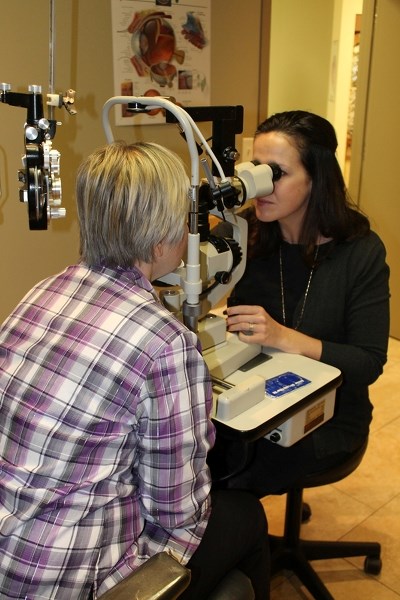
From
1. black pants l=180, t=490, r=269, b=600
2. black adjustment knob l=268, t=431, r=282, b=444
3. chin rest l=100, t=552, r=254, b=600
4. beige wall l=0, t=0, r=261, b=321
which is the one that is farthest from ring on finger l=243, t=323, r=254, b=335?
beige wall l=0, t=0, r=261, b=321

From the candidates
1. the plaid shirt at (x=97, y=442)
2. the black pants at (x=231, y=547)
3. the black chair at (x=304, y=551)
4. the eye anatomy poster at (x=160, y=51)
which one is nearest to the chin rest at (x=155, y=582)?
the plaid shirt at (x=97, y=442)

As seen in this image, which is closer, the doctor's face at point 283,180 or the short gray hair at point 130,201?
the short gray hair at point 130,201

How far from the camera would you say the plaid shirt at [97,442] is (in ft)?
2.77

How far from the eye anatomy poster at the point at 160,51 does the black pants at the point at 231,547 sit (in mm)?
1371

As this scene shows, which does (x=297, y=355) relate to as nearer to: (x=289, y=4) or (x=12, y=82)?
(x=12, y=82)

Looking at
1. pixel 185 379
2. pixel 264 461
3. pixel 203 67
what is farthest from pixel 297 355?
pixel 203 67

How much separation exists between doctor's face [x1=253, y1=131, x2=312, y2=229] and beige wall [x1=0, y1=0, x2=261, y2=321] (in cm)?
80

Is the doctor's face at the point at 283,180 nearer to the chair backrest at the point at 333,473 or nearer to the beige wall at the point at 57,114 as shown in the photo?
the chair backrest at the point at 333,473

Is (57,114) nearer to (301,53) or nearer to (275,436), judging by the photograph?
(275,436)

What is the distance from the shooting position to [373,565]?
5.43 ft

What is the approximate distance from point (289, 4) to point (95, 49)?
7.84 ft

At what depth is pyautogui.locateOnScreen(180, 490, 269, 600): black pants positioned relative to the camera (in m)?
1.02

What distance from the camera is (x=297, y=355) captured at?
1334mm

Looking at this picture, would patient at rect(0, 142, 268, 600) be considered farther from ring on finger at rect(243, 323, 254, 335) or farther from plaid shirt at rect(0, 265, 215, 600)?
ring on finger at rect(243, 323, 254, 335)
